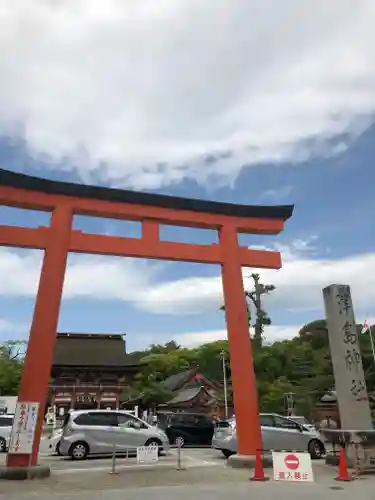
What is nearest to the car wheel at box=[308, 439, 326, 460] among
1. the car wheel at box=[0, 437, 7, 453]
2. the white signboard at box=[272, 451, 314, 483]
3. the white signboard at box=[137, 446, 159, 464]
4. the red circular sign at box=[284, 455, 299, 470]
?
the white signboard at box=[137, 446, 159, 464]

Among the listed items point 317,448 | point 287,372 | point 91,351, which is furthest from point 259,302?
point 317,448

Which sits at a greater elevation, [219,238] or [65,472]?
[219,238]

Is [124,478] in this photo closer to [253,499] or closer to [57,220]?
[253,499]

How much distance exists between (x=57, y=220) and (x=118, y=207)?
5.54 ft

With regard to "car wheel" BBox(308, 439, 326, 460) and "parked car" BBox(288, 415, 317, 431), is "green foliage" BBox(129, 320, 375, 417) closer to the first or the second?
"parked car" BBox(288, 415, 317, 431)

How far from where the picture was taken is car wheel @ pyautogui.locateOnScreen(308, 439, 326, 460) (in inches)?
603

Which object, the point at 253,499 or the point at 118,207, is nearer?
the point at 253,499

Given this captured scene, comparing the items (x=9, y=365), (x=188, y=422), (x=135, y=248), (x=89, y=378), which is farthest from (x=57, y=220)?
(x=9, y=365)

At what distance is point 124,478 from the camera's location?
10055 millimetres

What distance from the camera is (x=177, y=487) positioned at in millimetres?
8898

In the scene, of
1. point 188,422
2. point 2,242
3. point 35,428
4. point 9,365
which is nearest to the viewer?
point 35,428

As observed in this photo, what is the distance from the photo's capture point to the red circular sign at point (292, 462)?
9297 mm

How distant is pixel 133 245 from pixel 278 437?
820cm

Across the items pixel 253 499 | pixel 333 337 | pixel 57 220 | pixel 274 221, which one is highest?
pixel 274 221
